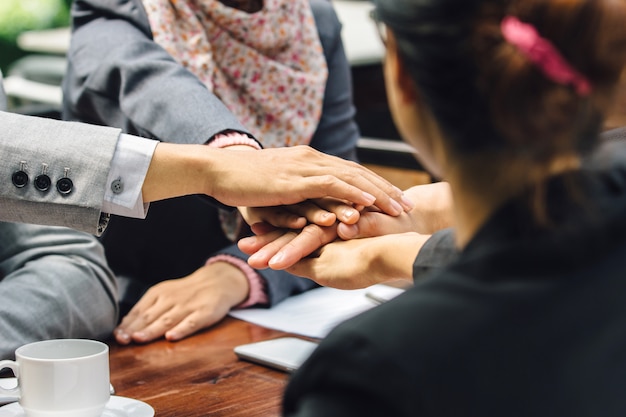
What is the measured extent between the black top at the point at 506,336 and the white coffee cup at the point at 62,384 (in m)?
0.43

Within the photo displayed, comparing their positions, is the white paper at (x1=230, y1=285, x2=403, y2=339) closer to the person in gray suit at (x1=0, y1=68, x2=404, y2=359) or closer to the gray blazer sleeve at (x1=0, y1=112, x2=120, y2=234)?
the person in gray suit at (x1=0, y1=68, x2=404, y2=359)

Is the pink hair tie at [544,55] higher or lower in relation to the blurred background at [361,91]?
higher

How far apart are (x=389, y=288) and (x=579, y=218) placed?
3.40 feet

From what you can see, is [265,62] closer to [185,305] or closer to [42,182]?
[185,305]

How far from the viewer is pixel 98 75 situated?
1.73 metres

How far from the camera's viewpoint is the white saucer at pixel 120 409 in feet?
3.43

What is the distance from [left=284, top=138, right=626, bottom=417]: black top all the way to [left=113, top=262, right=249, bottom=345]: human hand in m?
0.83

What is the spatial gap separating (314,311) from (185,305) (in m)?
0.22

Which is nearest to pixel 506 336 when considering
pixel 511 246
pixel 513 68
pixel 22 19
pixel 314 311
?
pixel 511 246

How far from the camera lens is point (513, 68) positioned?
617 millimetres

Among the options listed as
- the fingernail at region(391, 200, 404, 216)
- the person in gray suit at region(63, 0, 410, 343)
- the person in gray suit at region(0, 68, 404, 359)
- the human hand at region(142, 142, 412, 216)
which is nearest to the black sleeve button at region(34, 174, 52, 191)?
the person in gray suit at region(0, 68, 404, 359)

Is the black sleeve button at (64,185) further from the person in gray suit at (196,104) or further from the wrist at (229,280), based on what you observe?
the wrist at (229,280)

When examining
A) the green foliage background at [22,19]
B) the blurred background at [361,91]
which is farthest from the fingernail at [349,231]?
the green foliage background at [22,19]

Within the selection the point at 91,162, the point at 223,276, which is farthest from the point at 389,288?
the point at 91,162
